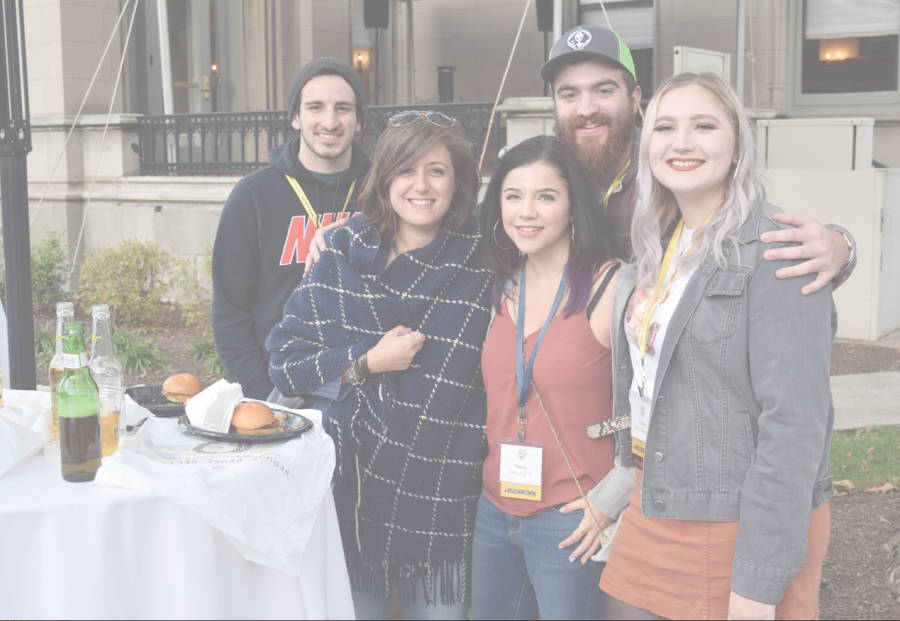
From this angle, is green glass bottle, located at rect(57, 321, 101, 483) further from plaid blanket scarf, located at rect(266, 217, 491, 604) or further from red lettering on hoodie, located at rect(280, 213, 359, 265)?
red lettering on hoodie, located at rect(280, 213, 359, 265)

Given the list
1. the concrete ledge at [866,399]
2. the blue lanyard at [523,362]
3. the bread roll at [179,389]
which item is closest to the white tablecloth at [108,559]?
the bread roll at [179,389]

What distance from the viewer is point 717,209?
211 cm

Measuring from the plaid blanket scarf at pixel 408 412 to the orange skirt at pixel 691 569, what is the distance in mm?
656

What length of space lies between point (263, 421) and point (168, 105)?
349 inches

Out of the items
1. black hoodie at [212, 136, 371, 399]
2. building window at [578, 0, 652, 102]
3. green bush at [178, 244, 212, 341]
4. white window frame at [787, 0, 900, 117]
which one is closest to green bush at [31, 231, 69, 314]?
green bush at [178, 244, 212, 341]

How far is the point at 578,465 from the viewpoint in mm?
2377

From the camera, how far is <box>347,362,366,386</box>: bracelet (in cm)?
265

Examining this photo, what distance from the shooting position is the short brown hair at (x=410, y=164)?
2.66 m

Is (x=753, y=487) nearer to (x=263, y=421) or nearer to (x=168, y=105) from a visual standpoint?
(x=263, y=421)

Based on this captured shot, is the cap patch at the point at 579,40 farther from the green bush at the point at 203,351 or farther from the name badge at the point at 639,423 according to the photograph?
the green bush at the point at 203,351

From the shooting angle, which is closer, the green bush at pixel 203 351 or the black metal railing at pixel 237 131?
the green bush at pixel 203 351

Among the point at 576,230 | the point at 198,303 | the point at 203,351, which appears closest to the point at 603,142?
the point at 576,230

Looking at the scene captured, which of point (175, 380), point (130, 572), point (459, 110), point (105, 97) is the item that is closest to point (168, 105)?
point (105, 97)

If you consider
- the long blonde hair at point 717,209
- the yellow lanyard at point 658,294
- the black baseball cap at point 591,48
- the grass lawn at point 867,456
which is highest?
the black baseball cap at point 591,48
